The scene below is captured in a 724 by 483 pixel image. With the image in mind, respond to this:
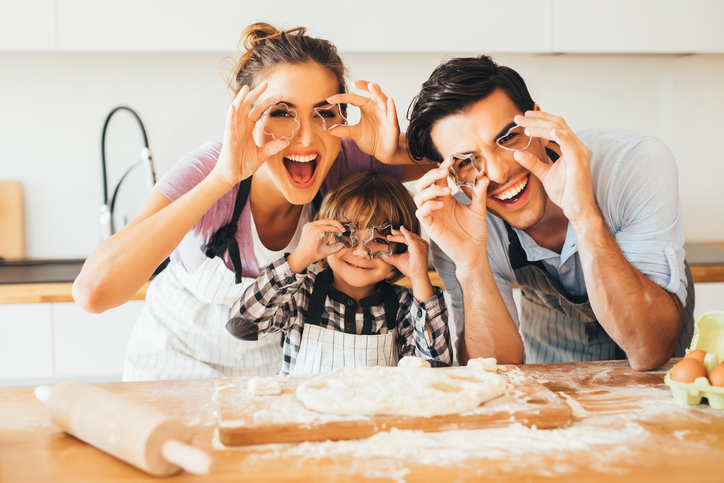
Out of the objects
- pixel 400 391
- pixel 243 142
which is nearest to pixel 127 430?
pixel 400 391

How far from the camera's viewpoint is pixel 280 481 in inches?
26.5

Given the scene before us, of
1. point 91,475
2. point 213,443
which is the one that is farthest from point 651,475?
point 91,475

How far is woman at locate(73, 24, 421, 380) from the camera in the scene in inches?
47.4

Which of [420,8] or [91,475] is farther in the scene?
[420,8]

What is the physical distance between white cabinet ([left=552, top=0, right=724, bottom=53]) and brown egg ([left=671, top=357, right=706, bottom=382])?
1.77 m

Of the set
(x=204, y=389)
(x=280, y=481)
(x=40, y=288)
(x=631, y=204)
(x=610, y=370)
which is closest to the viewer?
(x=280, y=481)

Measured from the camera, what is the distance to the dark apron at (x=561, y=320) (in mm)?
1396

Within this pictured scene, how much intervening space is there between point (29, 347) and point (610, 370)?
1.95 meters

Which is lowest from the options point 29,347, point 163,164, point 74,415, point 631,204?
point 29,347

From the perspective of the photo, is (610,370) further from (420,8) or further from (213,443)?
(420,8)

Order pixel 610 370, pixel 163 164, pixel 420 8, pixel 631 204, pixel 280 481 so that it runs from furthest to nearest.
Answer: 1. pixel 163 164
2. pixel 420 8
3. pixel 631 204
4. pixel 610 370
5. pixel 280 481

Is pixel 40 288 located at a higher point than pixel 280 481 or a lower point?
higher

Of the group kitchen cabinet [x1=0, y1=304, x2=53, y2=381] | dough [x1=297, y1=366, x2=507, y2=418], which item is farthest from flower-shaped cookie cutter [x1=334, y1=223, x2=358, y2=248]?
kitchen cabinet [x1=0, y1=304, x2=53, y2=381]

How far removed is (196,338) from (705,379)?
1.12 meters
